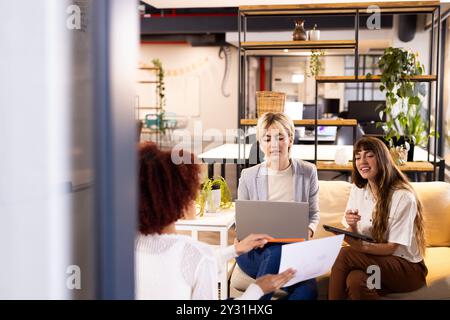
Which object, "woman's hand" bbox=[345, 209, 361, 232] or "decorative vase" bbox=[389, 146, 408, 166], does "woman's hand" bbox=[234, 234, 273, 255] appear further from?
"decorative vase" bbox=[389, 146, 408, 166]

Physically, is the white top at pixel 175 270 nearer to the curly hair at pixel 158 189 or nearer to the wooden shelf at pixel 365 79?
the curly hair at pixel 158 189

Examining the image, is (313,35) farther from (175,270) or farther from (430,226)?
(175,270)

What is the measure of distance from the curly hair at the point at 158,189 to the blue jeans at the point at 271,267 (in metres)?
0.49

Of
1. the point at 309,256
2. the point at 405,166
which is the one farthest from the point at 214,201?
the point at 405,166

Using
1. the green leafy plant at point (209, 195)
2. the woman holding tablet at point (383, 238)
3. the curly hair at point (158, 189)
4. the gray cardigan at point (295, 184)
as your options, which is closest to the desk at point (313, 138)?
the green leafy plant at point (209, 195)

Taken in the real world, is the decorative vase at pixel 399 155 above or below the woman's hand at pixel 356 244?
above

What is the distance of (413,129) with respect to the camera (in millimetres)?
5723

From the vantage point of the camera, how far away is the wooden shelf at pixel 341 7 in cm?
521

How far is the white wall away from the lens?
16547mm

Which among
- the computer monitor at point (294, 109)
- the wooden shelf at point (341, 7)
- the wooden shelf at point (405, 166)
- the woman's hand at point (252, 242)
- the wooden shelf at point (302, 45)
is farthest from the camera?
the computer monitor at point (294, 109)

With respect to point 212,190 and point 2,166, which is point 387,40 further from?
point 2,166

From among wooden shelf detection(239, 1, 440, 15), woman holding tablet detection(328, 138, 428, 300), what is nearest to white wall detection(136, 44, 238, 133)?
wooden shelf detection(239, 1, 440, 15)

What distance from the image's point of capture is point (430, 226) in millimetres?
3859
